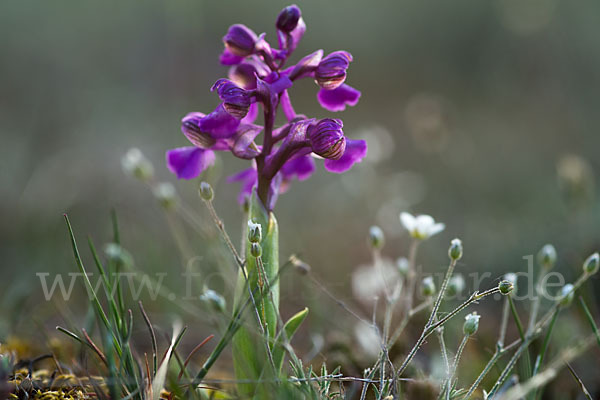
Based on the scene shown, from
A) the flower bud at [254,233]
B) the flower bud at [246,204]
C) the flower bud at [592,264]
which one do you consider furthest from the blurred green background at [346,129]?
the flower bud at [592,264]

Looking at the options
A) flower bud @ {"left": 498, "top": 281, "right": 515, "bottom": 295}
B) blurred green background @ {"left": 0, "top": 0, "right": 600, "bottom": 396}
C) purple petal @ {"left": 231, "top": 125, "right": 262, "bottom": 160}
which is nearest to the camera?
flower bud @ {"left": 498, "top": 281, "right": 515, "bottom": 295}

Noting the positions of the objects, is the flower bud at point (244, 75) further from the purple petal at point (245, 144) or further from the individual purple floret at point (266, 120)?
the purple petal at point (245, 144)

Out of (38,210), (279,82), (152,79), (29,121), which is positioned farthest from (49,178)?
(152,79)

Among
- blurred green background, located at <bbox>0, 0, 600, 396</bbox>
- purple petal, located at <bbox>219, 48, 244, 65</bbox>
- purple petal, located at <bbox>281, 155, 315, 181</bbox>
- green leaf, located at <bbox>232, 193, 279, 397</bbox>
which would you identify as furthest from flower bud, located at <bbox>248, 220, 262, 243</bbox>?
blurred green background, located at <bbox>0, 0, 600, 396</bbox>

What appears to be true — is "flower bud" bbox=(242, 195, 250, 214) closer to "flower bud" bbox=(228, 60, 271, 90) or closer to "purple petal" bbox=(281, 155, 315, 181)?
"purple petal" bbox=(281, 155, 315, 181)

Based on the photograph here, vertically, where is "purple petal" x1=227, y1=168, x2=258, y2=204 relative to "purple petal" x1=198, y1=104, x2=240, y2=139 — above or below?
below

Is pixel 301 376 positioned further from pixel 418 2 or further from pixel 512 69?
pixel 418 2
